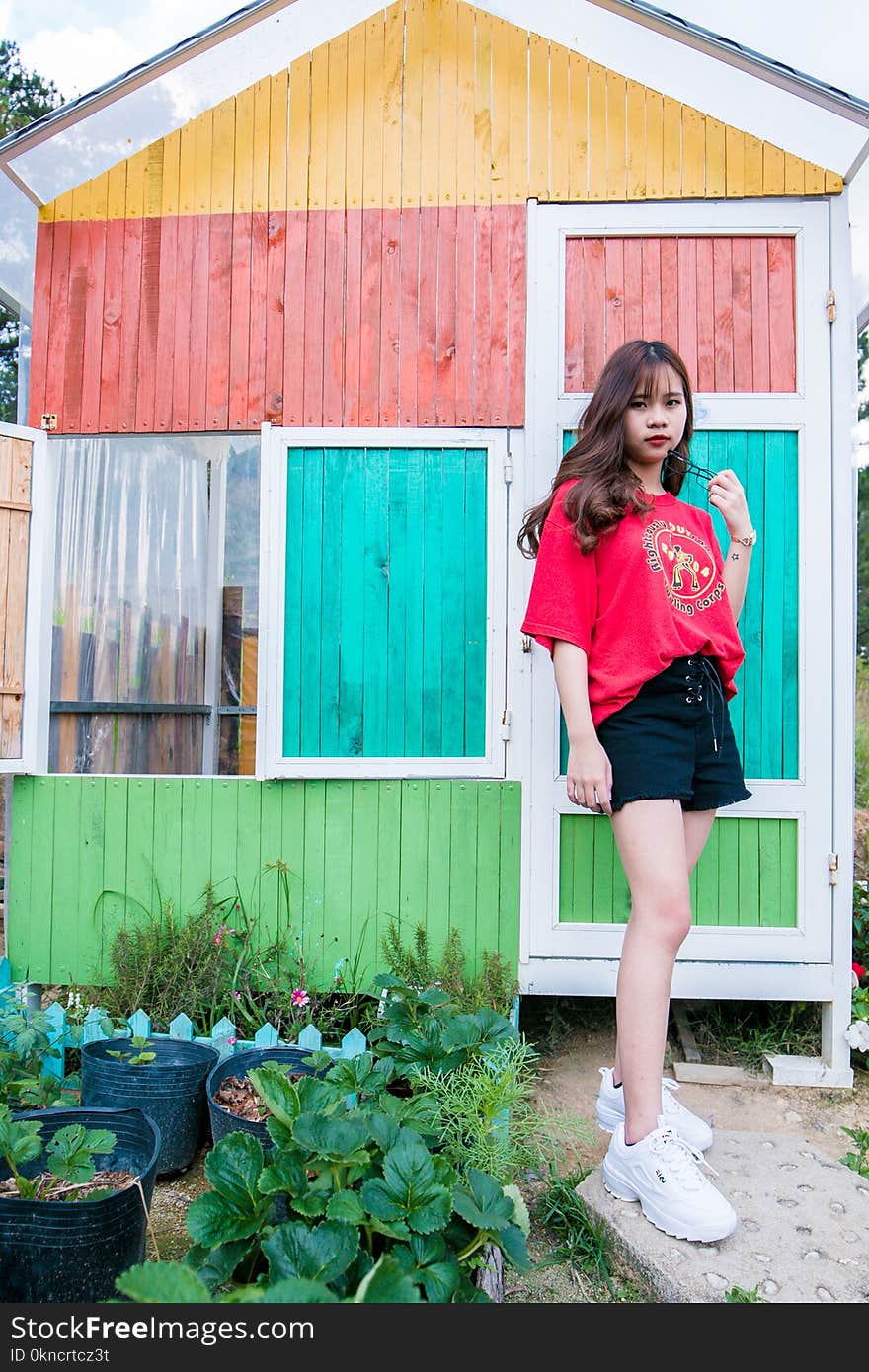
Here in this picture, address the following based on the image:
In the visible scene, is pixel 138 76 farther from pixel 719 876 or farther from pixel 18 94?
pixel 18 94

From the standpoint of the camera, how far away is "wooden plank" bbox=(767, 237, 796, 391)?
10.4ft

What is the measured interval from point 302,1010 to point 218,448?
11.9ft

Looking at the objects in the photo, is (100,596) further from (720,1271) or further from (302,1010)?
(720,1271)

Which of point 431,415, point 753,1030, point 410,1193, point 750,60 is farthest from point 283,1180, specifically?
point 750,60

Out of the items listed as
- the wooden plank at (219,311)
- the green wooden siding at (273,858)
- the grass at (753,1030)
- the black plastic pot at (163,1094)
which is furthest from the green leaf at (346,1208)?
the wooden plank at (219,311)

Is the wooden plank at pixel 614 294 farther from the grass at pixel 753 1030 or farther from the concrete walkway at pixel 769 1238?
the concrete walkway at pixel 769 1238

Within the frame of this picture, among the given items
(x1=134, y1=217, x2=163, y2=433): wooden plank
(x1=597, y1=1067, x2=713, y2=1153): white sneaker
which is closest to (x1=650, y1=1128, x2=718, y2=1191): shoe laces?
(x1=597, y1=1067, x2=713, y2=1153): white sneaker

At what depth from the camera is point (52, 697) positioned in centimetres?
401

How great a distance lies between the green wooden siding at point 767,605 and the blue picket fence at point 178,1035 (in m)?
1.21

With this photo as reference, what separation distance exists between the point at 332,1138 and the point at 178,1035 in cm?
140

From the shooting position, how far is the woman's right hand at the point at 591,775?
2104mm

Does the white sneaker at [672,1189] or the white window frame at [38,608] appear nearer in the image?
the white sneaker at [672,1189]

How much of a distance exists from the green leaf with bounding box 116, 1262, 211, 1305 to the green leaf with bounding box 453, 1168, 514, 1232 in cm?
46

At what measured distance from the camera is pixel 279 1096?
5.52 ft
